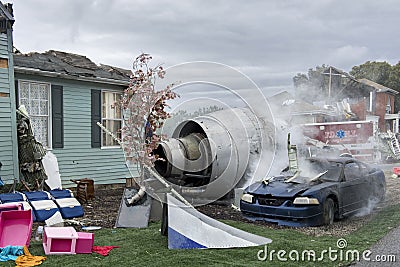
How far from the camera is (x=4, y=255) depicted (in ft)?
19.6

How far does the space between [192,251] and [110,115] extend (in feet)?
26.4

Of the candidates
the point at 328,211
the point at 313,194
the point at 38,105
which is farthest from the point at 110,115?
the point at 328,211

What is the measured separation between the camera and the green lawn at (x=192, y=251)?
568 centimetres

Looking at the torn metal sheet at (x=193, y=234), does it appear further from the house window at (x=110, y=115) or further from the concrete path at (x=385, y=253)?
the house window at (x=110, y=115)

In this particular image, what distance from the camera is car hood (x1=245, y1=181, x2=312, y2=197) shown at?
8.30 metres

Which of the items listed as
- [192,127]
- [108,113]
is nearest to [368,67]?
[108,113]

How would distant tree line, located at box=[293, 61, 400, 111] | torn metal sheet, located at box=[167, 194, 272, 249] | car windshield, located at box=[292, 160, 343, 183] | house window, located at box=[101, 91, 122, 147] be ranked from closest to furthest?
torn metal sheet, located at box=[167, 194, 272, 249]
car windshield, located at box=[292, 160, 343, 183]
house window, located at box=[101, 91, 122, 147]
distant tree line, located at box=[293, 61, 400, 111]

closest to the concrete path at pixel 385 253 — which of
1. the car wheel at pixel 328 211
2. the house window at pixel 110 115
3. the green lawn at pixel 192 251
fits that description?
the green lawn at pixel 192 251

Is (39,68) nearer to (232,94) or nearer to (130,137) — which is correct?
(130,137)

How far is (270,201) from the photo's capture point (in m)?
8.44

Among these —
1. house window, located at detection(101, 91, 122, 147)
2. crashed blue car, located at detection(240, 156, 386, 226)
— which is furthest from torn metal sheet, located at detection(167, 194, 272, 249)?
house window, located at detection(101, 91, 122, 147)

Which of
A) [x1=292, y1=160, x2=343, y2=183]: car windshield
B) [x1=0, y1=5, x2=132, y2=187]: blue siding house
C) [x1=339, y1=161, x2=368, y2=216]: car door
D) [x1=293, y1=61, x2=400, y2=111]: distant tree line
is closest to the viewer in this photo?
[x1=339, y1=161, x2=368, y2=216]: car door

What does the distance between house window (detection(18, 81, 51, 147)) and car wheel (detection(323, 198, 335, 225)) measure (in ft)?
23.3

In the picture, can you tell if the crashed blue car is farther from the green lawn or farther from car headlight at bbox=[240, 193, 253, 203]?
the green lawn
